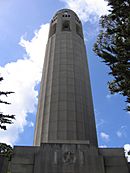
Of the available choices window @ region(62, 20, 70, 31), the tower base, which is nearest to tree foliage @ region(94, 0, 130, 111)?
the tower base

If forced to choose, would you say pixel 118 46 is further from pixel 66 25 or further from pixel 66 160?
pixel 66 25

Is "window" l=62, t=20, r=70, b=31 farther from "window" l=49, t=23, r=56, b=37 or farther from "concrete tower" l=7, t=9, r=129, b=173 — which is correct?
"window" l=49, t=23, r=56, b=37

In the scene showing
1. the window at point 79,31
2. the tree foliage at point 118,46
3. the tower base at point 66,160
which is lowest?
the tower base at point 66,160

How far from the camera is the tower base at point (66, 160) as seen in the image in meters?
16.4

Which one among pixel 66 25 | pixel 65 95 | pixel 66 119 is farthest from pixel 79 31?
pixel 66 119

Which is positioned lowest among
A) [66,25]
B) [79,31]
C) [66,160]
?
[66,160]

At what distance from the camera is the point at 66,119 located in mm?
22266

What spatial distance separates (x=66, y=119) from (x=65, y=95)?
3.16 meters

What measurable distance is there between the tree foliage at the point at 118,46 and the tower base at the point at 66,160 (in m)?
5.43

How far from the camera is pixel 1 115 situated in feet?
46.1

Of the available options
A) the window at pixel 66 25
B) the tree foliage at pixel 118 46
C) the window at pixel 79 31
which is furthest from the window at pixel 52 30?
the tree foliage at pixel 118 46

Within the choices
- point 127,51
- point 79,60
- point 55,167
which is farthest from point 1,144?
point 79,60

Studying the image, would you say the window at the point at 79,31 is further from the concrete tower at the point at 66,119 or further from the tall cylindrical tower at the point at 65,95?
the tall cylindrical tower at the point at 65,95

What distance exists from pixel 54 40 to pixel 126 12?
18.4 m
